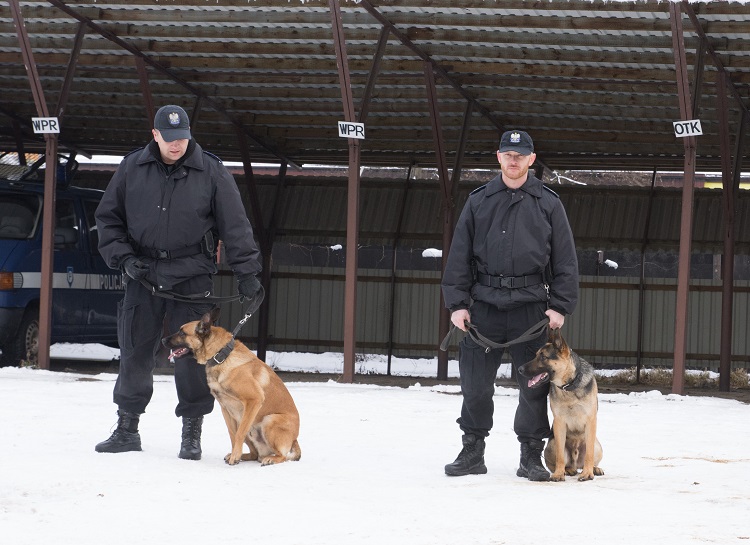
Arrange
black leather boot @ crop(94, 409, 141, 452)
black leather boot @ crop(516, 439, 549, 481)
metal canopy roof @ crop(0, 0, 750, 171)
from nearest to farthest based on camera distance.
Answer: black leather boot @ crop(516, 439, 549, 481)
black leather boot @ crop(94, 409, 141, 452)
metal canopy roof @ crop(0, 0, 750, 171)

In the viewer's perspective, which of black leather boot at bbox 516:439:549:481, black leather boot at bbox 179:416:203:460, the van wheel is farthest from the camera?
the van wheel

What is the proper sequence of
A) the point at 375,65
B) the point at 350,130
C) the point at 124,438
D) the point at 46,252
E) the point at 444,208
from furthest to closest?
the point at 444,208 < the point at 46,252 < the point at 375,65 < the point at 350,130 < the point at 124,438

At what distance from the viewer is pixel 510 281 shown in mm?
6148

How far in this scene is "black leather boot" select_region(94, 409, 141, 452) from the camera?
6.61m

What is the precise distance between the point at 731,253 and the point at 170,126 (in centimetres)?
878

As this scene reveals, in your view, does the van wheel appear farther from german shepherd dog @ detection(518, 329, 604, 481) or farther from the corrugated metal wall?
german shepherd dog @ detection(518, 329, 604, 481)

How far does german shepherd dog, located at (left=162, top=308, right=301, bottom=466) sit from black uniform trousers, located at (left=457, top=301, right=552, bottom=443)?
3.28ft

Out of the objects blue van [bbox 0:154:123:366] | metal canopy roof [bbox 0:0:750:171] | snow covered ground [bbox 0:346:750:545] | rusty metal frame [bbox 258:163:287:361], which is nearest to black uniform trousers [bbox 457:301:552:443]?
snow covered ground [bbox 0:346:750:545]

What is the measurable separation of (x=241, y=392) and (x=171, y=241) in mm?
899

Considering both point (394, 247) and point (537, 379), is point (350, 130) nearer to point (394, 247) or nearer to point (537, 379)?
point (394, 247)

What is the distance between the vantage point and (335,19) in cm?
1105

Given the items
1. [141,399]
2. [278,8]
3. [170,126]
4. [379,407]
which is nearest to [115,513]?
[141,399]

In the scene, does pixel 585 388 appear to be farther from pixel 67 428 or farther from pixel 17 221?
pixel 17 221

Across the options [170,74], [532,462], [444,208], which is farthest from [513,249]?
[170,74]
